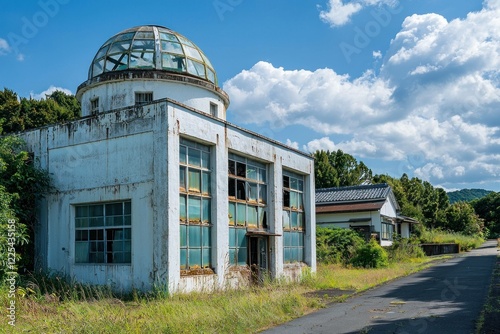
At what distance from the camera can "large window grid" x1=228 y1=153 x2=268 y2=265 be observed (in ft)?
59.9

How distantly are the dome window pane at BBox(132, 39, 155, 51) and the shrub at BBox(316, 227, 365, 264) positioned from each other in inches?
612

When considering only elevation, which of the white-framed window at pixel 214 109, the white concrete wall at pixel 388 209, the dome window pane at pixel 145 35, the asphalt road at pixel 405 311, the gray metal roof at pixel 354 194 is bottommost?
the asphalt road at pixel 405 311

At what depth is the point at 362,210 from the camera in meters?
36.3

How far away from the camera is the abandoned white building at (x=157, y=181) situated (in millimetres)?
15023

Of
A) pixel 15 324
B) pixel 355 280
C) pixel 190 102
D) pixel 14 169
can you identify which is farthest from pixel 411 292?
pixel 14 169

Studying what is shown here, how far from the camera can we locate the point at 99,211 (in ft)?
53.2

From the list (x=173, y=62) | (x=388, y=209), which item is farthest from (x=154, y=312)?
(x=388, y=209)

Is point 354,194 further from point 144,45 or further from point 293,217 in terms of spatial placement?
point 144,45

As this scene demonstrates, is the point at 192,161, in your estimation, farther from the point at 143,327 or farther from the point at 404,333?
the point at 404,333

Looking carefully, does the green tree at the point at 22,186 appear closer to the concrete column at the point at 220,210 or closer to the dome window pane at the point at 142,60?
the dome window pane at the point at 142,60

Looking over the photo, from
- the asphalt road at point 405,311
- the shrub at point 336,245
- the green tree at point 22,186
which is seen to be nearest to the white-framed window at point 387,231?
the shrub at point 336,245

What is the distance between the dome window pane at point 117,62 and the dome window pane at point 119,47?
23 cm

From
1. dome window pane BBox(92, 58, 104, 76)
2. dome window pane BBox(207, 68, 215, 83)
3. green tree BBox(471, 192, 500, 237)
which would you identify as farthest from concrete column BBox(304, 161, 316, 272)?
green tree BBox(471, 192, 500, 237)

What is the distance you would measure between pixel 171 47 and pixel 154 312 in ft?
36.3
